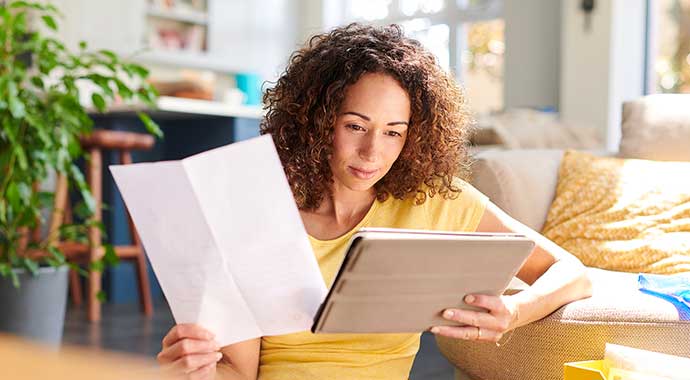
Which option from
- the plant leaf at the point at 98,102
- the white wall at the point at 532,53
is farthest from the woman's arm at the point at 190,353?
the white wall at the point at 532,53

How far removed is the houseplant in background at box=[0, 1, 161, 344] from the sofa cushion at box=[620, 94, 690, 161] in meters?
1.58

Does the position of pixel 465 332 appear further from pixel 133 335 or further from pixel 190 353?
pixel 133 335

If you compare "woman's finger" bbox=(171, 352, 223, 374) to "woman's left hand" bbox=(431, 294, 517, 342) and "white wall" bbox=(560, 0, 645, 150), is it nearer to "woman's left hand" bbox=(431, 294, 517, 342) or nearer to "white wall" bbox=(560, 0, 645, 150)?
"woman's left hand" bbox=(431, 294, 517, 342)

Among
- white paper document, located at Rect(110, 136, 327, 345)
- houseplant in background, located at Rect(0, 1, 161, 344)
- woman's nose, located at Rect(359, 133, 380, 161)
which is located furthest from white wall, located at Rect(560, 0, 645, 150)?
white paper document, located at Rect(110, 136, 327, 345)

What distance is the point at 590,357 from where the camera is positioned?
139 centimetres

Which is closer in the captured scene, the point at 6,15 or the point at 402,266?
the point at 402,266

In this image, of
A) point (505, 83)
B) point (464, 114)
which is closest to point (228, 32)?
point (505, 83)

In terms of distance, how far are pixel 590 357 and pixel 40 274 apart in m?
2.11

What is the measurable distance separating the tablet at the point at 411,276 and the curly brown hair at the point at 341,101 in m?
0.35

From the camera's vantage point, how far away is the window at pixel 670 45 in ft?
16.9

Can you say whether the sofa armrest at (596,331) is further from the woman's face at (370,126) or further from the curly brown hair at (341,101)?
the woman's face at (370,126)

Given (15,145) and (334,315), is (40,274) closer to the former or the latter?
(15,145)

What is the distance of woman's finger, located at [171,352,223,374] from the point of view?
1012 mm

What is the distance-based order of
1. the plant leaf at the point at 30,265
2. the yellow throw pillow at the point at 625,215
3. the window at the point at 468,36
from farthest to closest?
the window at the point at 468,36
the plant leaf at the point at 30,265
the yellow throw pillow at the point at 625,215
